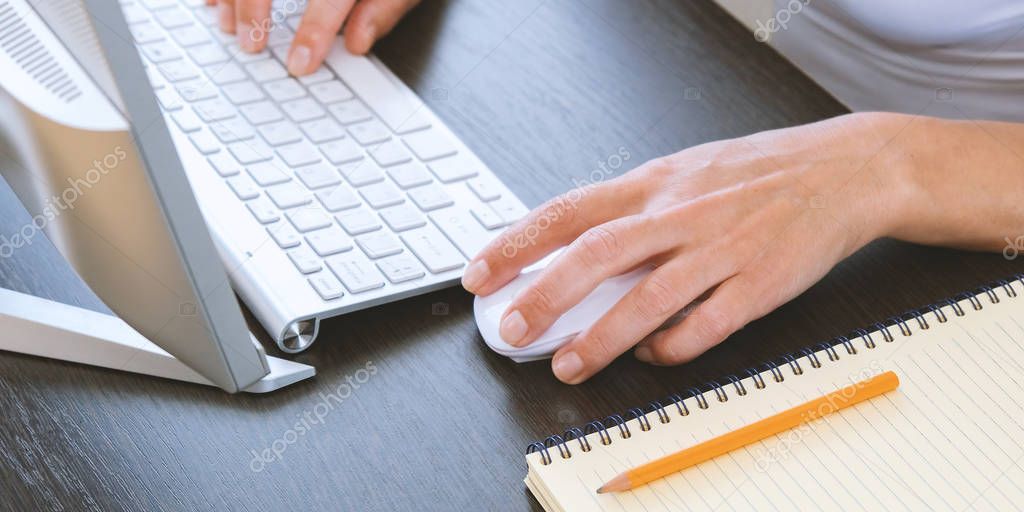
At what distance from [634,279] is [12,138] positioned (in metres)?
0.40

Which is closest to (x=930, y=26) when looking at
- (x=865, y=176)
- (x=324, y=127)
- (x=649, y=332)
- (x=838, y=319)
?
(x=865, y=176)

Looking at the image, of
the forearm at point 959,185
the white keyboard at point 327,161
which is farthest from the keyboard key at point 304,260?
the forearm at point 959,185

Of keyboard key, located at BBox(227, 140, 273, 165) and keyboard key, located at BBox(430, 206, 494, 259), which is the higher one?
keyboard key, located at BBox(227, 140, 273, 165)

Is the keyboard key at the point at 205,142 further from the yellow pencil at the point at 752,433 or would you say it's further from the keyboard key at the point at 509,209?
the yellow pencil at the point at 752,433

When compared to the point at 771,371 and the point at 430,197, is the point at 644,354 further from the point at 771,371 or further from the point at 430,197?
the point at 430,197

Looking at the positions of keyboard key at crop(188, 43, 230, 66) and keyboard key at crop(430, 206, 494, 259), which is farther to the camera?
keyboard key at crop(188, 43, 230, 66)

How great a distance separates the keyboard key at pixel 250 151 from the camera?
0.78m

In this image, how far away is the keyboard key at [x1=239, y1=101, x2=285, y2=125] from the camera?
819 millimetres

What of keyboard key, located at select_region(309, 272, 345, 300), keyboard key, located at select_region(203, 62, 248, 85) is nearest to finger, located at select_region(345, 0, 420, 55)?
keyboard key, located at select_region(203, 62, 248, 85)

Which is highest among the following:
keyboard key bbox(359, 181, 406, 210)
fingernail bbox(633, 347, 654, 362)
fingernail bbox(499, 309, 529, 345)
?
keyboard key bbox(359, 181, 406, 210)

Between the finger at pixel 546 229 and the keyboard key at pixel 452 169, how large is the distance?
0.09m

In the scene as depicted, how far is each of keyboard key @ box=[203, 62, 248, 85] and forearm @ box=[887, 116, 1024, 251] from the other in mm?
558

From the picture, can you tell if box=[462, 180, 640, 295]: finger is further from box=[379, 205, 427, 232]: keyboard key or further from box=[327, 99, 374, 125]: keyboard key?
box=[327, 99, 374, 125]: keyboard key

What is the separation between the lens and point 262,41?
894mm
